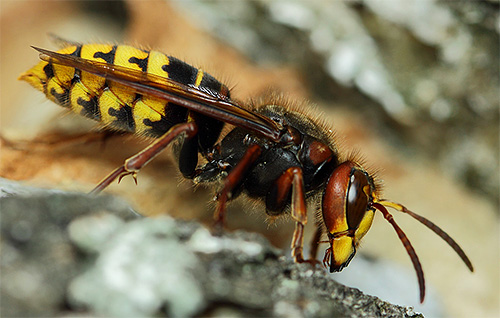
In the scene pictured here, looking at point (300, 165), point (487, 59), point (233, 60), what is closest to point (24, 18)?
point (233, 60)

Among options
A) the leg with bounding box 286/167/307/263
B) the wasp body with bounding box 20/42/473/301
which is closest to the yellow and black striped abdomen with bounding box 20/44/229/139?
the wasp body with bounding box 20/42/473/301

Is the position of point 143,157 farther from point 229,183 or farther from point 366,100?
point 366,100

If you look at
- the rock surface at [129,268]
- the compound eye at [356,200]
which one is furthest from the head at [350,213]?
the rock surface at [129,268]

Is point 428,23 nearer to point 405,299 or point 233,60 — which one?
point 233,60

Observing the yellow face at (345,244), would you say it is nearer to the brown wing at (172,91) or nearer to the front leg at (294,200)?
the front leg at (294,200)

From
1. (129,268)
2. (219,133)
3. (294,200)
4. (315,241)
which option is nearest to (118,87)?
(219,133)

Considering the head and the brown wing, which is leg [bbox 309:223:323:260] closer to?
the head

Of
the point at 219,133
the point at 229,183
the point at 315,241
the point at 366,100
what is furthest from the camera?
the point at 366,100
